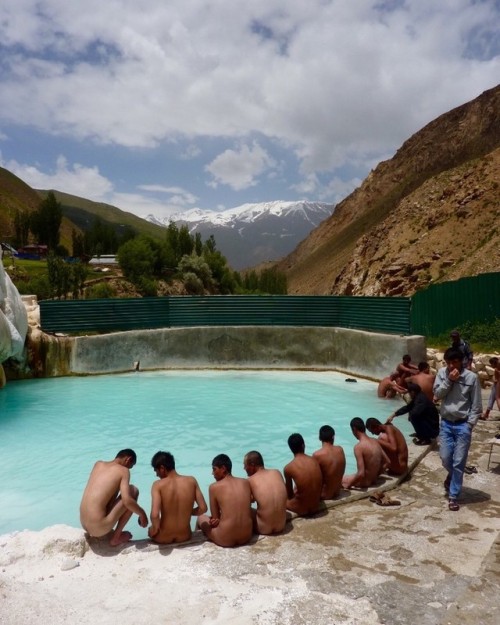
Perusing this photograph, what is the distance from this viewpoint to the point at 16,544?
16.6ft

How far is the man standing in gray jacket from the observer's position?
5.91 m

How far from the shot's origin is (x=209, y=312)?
757 inches

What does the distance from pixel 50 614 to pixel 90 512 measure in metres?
1.24

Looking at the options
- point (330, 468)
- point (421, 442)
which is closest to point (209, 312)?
point (421, 442)

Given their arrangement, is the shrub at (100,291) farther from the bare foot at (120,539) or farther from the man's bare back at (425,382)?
the bare foot at (120,539)

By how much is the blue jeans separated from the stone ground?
1.04 feet

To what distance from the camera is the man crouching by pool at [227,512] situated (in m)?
5.11

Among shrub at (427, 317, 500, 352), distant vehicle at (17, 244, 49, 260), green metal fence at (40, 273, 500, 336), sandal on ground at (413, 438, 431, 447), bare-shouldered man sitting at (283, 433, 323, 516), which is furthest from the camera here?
distant vehicle at (17, 244, 49, 260)

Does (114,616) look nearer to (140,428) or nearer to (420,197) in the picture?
(140,428)

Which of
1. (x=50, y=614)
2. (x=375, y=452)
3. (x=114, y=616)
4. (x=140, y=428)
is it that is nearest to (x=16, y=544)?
(x=50, y=614)

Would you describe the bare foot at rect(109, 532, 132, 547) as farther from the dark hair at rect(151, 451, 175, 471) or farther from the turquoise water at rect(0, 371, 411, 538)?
the turquoise water at rect(0, 371, 411, 538)

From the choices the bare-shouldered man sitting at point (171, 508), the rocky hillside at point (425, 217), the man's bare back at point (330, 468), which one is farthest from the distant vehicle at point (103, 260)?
the bare-shouldered man sitting at point (171, 508)

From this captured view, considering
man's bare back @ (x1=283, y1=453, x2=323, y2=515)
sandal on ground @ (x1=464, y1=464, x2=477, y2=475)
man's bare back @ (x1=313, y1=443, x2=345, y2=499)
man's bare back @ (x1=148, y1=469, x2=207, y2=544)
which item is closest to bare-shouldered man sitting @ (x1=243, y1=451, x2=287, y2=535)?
man's bare back @ (x1=283, y1=453, x2=323, y2=515)

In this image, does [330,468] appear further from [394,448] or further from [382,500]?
[394,448]
